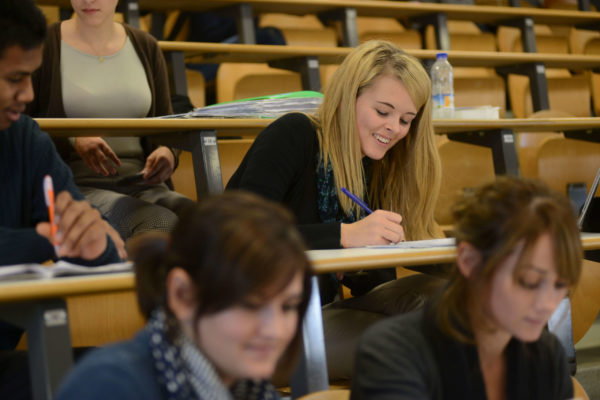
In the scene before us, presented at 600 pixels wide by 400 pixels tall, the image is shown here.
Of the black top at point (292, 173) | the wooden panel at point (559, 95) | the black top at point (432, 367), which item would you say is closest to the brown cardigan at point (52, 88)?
the black top at point (292, 173)

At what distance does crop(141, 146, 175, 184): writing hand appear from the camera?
2139 millimetres

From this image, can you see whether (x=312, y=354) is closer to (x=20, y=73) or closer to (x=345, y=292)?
(x=20, y=73)

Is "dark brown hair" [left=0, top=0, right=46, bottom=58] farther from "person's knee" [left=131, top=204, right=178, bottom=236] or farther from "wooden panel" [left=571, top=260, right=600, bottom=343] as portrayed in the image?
"wooden panel" [left=571, top=260, right=600, bottom=343]

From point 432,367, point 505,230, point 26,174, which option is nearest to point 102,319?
point 26,174

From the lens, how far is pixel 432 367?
3.42 feet

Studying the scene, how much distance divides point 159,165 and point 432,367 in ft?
4.21

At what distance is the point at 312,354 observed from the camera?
4.52 feet

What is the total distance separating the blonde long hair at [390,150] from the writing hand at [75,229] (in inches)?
29.4

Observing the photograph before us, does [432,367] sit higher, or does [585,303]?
[432,367]

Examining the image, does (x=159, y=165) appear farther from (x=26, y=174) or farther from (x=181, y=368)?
(x=181, y=368)

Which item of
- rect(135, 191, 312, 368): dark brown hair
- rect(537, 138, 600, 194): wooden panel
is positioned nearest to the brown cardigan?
rect(135, 191, 312, 368): dark brown hair

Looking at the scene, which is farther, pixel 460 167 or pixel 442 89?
pixel 460 167

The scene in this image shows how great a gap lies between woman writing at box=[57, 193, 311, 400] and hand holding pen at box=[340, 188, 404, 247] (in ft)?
2.65

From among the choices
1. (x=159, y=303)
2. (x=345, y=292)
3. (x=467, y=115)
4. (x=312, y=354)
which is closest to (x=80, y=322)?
(x=312, y=354)
